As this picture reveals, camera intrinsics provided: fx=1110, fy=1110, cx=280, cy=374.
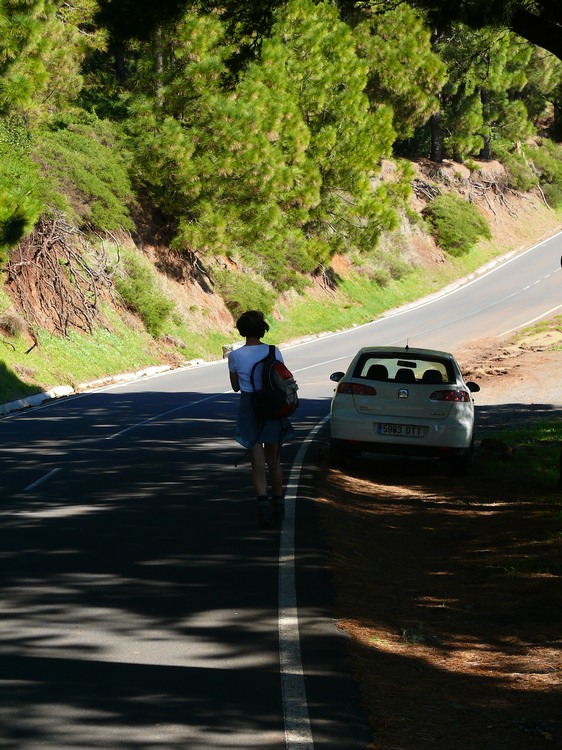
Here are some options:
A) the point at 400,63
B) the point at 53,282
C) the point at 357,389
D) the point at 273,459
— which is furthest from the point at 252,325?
the point at 400,63

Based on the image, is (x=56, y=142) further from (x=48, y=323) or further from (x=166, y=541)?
(x=166, y=541)

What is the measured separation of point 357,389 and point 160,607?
7.55m

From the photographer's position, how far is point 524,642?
747 centimetres

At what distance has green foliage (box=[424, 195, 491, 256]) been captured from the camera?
69.8 metres

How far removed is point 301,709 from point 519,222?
253 ft

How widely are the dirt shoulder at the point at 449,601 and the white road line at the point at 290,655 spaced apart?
35cm

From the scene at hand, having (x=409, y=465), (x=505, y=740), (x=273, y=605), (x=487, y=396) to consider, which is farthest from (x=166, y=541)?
(x=487, y=396)

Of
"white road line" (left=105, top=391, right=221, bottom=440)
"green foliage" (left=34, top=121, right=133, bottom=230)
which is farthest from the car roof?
"green foliage" (left=34, top=121, right=133, bottom=230)

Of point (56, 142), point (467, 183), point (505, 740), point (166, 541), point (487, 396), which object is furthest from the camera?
point (467, 183)

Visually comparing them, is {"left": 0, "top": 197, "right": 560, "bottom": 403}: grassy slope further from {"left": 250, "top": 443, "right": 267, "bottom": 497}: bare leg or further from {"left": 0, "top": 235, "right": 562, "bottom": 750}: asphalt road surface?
{"left": 250, "top": 443, "right": 267, "bottom": 497}: bare leg

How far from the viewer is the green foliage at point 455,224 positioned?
229 feet

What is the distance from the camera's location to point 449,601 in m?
8.58

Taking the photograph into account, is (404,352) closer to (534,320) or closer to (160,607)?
(160,607)

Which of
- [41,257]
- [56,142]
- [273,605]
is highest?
[56,142]
